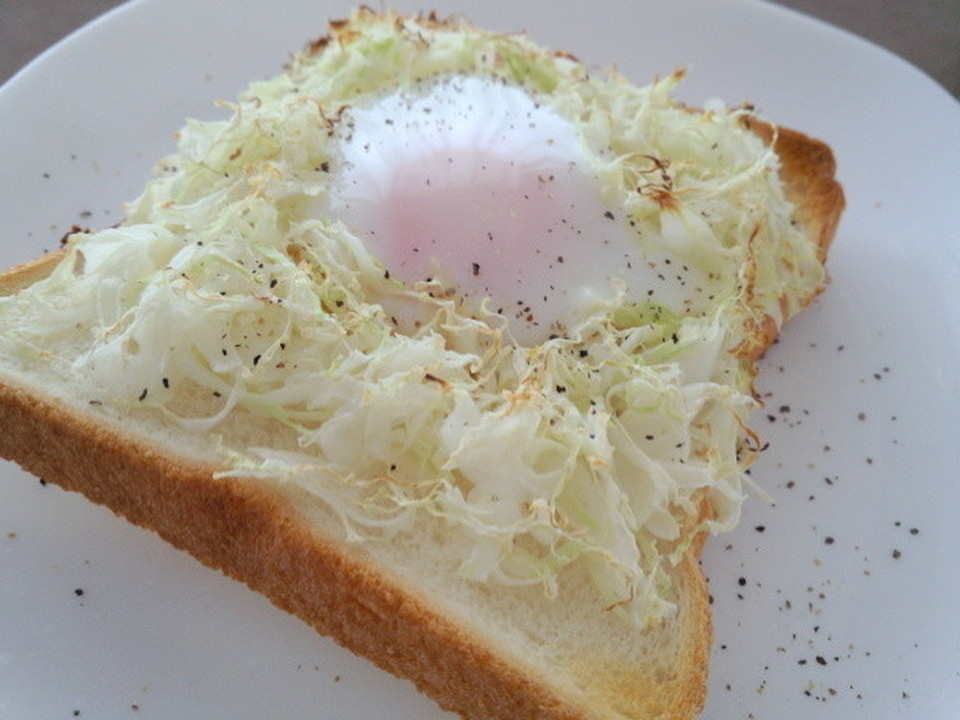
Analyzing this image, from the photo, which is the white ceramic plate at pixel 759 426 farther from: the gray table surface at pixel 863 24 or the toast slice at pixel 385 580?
the gray table surface at pixel 863 24

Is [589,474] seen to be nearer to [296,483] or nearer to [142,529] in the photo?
[296,483]

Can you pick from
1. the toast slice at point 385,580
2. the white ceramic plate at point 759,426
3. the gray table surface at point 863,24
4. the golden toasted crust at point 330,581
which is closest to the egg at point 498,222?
the toast slice at point 385,580

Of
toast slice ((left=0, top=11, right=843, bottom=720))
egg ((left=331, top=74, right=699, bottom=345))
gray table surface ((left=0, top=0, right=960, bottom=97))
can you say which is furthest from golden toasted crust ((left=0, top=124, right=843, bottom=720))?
gray table surface ((left=0, top=0, right=960, bottom=97))

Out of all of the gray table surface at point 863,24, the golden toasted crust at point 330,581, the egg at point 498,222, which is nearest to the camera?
the golden toasted crust at point 330,581

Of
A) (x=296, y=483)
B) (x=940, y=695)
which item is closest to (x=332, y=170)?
(x=296, y=483)

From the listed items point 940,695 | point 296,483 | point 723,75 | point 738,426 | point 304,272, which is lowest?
point 940,695

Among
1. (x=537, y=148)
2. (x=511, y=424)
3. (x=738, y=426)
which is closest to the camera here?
(x=511, y=424)
